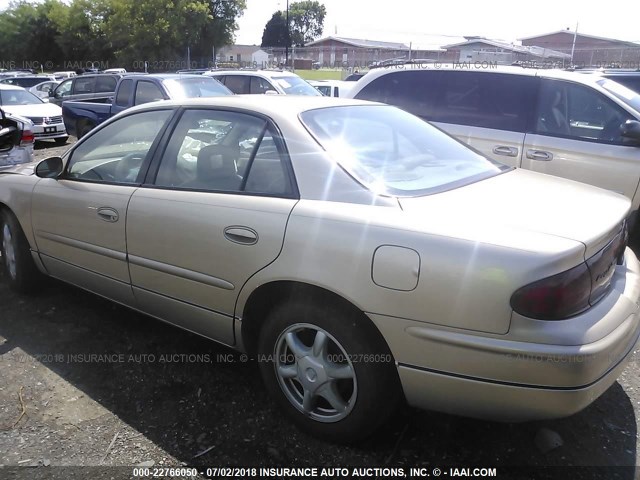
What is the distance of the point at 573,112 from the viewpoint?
5.09 meters

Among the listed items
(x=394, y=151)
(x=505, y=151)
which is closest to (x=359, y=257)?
(x=394, y=151)

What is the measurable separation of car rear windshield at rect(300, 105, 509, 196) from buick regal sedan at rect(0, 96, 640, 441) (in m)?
0.01

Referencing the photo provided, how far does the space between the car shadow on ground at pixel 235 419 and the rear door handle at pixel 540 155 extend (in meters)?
2.67

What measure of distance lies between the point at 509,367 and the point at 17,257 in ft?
12.0

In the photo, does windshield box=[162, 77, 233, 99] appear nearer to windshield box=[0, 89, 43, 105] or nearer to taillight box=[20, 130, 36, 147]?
taillight box=[20, 130, 36, 147]

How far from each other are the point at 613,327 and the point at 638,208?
3.30 m

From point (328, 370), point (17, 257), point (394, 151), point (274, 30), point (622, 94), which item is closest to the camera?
point (328, 370)

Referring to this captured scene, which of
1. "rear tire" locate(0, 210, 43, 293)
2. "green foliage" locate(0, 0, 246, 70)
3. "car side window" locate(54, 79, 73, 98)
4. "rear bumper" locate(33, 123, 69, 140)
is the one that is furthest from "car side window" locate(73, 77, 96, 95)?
"green foliage" locate(0, 0, 246, 70)

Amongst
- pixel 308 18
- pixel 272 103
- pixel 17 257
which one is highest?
pixel 308 18

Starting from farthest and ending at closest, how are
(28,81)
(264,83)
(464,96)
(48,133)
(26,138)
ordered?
1. (28,81)
2. (48,133)
3. (264,83)
4. (26,138)
5. (464,96)

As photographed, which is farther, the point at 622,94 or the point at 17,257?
the point at 622,94

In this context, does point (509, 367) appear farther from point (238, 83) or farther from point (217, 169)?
point (238, 83)

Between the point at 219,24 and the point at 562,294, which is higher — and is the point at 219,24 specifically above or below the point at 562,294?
above

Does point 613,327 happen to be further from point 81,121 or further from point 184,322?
point 81,121
